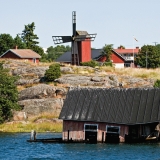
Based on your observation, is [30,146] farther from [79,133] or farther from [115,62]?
[115,62]

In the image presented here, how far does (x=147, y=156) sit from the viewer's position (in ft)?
153

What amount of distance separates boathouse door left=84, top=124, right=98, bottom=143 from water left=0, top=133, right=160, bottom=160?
181cm

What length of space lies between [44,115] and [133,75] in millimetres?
21959

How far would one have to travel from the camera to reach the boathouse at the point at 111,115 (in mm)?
54594

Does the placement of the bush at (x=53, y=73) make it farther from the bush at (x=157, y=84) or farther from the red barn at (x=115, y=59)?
the red barn at (x=115, y=59)

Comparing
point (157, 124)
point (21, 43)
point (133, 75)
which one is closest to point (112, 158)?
point (157, 124)

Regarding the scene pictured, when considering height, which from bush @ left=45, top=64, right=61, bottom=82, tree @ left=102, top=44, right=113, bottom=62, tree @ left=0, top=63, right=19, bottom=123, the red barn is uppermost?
tree @ left=102, top=44, right=113, bottom=62

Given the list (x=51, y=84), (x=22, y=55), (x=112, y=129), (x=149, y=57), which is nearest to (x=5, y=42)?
(x=22, y=55)

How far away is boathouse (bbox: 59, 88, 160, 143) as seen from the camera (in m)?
54.6

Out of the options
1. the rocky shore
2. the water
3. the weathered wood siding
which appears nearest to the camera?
the water

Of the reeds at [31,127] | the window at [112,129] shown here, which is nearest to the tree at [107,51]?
the reeds at [31,127]

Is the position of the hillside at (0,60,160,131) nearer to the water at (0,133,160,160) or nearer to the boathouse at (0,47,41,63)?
the boathouse at (0,47,41,63)

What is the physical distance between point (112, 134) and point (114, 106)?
2.83 m

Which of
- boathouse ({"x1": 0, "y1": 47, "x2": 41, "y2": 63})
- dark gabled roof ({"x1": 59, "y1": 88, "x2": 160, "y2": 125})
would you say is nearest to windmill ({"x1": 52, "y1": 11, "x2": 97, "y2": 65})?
boathouse ({"x1": 0, "y1": 47, "x2": 41, "y2": 63})
